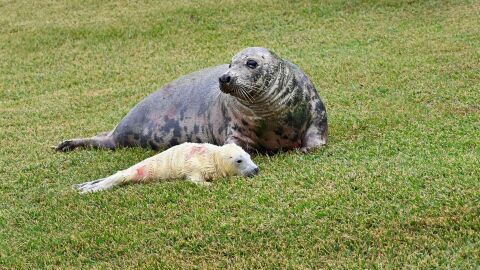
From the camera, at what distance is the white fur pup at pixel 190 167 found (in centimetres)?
619

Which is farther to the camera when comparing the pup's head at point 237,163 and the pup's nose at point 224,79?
the pup's nose at point 224,79

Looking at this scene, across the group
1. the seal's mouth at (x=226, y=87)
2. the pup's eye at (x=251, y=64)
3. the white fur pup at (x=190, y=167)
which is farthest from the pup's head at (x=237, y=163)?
the pup's eye at (x=251, y=64)

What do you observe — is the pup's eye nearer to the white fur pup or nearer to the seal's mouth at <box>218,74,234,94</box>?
the seal's mouth at <box>218,74,234,94</box>

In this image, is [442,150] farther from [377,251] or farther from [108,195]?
[108,195]

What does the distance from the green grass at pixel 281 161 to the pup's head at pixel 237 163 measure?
0.50ft

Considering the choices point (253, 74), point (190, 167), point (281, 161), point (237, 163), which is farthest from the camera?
point (253, 74)

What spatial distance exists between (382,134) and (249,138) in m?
1.20

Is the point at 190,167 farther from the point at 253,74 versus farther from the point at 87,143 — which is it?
the point at 87,143

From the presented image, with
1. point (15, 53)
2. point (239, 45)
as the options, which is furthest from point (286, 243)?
point (15, 53)

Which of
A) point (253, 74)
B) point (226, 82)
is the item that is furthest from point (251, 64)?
point (226, 82)

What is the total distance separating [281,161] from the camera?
653cm

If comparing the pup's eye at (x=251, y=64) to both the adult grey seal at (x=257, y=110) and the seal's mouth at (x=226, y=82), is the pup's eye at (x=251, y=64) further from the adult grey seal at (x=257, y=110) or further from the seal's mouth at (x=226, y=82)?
the seal's mouth at (x=226, y=82)

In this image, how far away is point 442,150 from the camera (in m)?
6.30

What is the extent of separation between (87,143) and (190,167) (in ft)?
7.52
